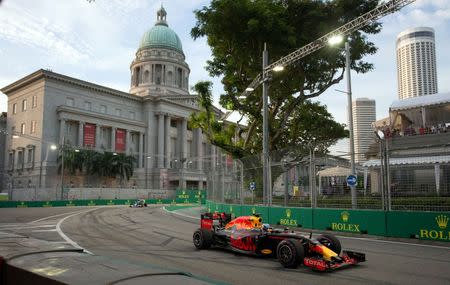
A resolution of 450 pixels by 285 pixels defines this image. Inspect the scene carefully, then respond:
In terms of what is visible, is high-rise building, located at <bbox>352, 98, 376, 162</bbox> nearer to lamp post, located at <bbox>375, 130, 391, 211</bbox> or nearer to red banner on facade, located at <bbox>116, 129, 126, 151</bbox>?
lamp post, located at <bbox>375, 130, 391, 211</bbox>

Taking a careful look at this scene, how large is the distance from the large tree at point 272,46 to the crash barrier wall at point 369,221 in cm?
661

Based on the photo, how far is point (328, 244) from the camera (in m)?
9.20

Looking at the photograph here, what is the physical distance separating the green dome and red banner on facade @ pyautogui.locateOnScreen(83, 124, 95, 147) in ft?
127

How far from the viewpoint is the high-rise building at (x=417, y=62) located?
62.5m

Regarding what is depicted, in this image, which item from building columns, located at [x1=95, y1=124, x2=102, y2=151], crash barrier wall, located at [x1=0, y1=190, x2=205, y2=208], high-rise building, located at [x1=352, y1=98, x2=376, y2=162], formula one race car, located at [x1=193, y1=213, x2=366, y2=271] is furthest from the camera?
building columns, located at [x1=95, y1=124, x2=102, y2=151]

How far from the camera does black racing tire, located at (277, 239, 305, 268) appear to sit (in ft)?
28.2

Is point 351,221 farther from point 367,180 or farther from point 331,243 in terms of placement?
point 331,243

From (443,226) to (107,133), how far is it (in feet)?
263

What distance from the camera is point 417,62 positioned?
62281 mm

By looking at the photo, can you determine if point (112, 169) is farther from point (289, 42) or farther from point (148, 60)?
point (289, 42)

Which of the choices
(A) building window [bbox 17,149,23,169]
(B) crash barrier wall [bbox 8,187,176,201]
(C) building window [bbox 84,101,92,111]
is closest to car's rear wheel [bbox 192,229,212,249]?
(B) crash barrier wall [bbox 8,187,176,201]

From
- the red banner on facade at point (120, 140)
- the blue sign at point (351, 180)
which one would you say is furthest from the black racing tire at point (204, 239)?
the red banner on facade at point (120, 140)

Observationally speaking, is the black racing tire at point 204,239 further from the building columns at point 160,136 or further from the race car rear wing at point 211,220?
the building columns at point 160,136

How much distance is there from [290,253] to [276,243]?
0.97 m
